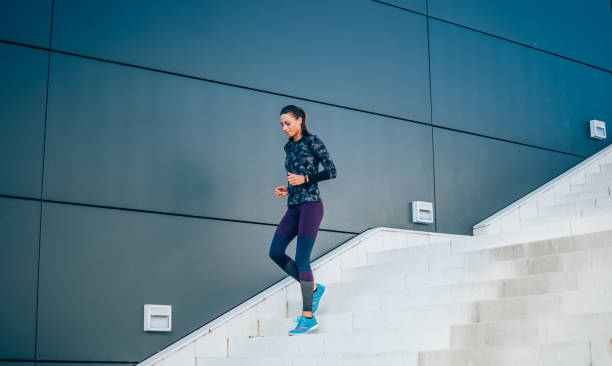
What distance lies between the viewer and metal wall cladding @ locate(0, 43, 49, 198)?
540cm

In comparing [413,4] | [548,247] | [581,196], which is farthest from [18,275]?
[581,196]

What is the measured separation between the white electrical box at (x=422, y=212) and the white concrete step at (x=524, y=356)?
3.51 metres

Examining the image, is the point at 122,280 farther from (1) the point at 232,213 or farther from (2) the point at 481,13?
(2) the point at 481,13

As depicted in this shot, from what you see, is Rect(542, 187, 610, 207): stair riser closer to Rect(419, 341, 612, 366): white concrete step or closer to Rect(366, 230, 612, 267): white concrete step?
Rect(366, 230, 612, 267): white concrete step

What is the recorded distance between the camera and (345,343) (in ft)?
15.3

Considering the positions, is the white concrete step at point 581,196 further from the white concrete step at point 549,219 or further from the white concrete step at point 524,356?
the white concrete step at point 524,356

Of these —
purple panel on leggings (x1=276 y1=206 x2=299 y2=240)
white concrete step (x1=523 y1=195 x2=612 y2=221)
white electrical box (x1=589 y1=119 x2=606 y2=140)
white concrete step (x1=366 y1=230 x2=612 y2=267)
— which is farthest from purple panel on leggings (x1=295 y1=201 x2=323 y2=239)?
white electrical box (x1=589 y1=119 x2=606 y2=140)

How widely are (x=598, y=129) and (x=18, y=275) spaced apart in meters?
6.82

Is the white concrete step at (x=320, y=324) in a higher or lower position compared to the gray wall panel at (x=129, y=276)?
lower

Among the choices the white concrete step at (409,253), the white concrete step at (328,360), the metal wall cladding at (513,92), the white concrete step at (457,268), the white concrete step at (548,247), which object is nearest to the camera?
the white concrete step at (328,360)

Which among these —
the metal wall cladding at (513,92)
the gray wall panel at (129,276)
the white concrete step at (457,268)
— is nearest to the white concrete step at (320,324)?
the gray wall panel at (129,276)

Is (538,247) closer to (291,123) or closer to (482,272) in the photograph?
(482,272)

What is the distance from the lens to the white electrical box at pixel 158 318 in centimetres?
565

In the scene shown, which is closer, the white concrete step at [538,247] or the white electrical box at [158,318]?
the white concrete step at [538,247]
